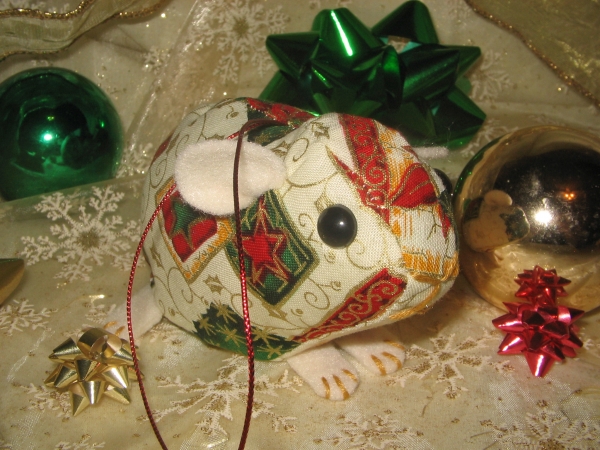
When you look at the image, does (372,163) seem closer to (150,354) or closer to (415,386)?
(415,386)

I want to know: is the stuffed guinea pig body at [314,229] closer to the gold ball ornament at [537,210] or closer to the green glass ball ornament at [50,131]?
the gold ball ornament at [537,210]

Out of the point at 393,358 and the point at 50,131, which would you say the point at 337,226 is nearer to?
the point at 393,358

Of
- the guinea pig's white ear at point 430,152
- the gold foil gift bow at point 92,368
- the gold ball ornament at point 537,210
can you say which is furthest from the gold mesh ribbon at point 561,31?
the gold foil gift bow at point 92,368

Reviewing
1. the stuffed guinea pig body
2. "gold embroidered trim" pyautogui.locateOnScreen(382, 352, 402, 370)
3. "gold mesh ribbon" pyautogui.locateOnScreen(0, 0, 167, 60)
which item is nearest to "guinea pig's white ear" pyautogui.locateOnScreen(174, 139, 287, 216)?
the stuffed guinea pig body

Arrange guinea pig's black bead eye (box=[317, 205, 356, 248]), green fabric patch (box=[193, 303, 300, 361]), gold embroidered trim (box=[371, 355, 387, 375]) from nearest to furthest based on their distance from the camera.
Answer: guinea pig's black bead eye (box=[317, 205, 356, 248]) < green fabric patch (box=[193, 303, 300, 361]) < gold embroidered trim (box=[371, 355, 387, 375])

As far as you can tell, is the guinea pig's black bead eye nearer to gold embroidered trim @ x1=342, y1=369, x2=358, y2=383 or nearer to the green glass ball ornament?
gold embroidered trim @ x1=342, y1=369, x2=358, y2=383

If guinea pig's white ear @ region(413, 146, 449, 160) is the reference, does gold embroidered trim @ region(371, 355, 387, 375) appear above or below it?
below

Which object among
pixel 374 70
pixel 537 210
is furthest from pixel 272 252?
pixel 374 70
